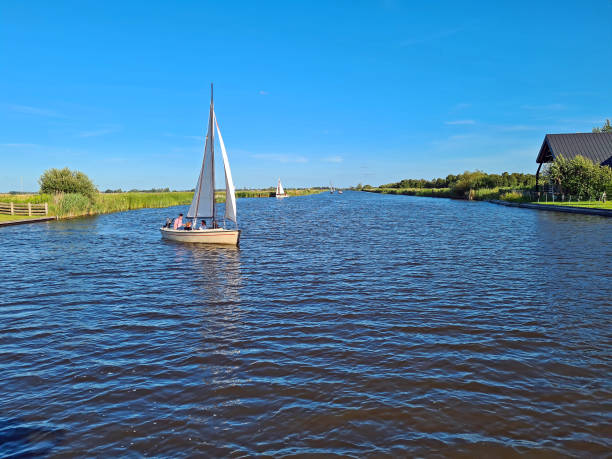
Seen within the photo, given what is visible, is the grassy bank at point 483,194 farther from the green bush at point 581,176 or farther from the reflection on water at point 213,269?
the reflection on water at point 213,269

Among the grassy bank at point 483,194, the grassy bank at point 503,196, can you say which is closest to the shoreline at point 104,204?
the grassy bank at point 503,196

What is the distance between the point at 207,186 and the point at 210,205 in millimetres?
1385

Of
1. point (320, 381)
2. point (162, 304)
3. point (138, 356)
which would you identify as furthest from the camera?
point (162, 304)

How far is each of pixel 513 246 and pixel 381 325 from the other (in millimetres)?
16403

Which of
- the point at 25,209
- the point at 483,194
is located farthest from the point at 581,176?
the point at 25,209

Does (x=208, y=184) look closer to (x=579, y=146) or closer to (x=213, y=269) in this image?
(x=213, y=269)

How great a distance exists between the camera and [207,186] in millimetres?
27516

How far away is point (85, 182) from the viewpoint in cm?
5347

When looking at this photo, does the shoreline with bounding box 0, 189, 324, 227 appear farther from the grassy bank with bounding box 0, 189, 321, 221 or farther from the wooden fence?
the wooden fence

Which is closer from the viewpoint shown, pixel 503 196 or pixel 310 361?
pixel 310 361

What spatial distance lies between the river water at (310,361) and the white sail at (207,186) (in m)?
10.9

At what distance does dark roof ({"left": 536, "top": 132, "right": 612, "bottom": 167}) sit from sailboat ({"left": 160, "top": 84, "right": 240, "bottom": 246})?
48980 mm

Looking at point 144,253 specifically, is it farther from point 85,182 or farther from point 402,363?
point 85,182

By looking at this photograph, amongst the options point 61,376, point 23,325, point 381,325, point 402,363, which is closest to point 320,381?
point 402,363
